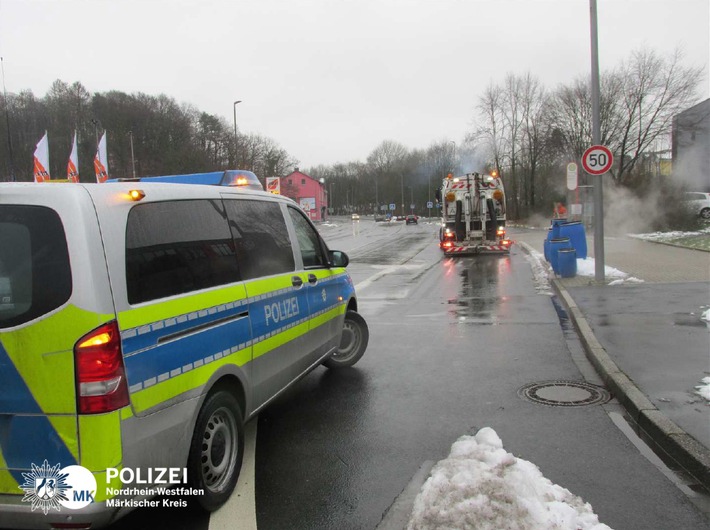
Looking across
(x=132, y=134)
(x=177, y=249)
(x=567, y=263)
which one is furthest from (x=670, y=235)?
(x=132, y=134)

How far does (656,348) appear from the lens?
6.46 metres

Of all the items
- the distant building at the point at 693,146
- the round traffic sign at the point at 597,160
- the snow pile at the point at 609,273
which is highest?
the distant building at the point at 693,146

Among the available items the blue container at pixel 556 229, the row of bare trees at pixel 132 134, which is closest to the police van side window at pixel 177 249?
the blue container at pixel 556 229

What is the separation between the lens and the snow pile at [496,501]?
9.34 feet

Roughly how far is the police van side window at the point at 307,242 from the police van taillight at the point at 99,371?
2552 mm

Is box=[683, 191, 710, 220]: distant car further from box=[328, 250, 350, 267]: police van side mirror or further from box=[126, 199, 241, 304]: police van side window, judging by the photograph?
box=[126, 199, 241, 304]: police van side window

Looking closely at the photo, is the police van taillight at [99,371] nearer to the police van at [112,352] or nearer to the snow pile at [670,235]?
the police van at [112,352]

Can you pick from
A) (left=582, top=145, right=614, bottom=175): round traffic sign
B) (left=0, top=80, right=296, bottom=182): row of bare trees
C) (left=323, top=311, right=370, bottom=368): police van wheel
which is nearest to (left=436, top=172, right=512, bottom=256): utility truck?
(left=582, top=145, right=614, bottom=175): round traffic sign

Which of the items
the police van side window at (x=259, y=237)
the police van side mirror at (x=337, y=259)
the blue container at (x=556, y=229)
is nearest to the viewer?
the police van side window at (x=259, y=237)

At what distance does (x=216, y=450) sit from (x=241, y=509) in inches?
15.2

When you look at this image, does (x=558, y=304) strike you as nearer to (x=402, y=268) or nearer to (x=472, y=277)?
(x=472, y=277)

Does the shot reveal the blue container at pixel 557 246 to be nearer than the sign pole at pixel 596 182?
No

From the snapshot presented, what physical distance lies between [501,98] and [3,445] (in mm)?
60659

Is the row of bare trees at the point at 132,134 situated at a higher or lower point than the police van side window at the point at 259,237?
higher
